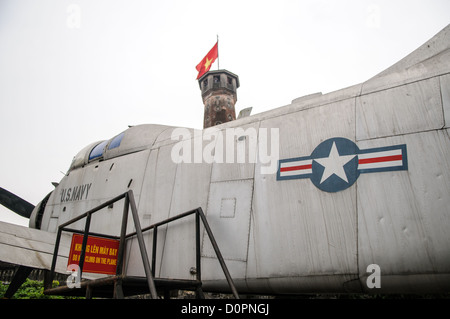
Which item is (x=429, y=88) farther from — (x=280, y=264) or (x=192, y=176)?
(x=192, y=176)

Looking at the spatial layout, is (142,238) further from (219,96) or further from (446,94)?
(219,96)

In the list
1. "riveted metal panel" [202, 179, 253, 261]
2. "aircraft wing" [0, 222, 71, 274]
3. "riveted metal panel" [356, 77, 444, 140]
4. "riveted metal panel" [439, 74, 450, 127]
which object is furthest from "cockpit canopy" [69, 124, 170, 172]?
"riveted metal panel" [439, 74, 450, 127]

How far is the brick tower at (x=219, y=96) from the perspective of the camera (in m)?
26.5

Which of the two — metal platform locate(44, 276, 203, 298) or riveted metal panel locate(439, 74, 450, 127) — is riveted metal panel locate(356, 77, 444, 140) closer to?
riveted metal panel locate(439, 74, 450, 127)

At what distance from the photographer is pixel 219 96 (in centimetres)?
2702

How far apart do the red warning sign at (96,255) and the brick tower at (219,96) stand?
2273cm

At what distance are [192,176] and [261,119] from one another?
1.20m

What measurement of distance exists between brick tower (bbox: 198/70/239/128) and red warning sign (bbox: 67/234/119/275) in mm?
22729

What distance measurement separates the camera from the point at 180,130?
4.77 metres

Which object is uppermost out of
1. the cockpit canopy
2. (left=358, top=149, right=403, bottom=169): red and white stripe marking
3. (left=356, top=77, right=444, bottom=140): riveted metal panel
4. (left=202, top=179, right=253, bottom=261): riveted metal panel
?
the cockpit canopy

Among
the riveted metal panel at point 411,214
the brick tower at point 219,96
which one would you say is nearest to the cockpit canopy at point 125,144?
the riveted metal panel at point 411,214

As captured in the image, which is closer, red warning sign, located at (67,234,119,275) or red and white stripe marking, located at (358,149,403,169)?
red and white stripe marking, located at (358,149,403,169)

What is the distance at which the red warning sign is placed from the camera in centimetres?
343

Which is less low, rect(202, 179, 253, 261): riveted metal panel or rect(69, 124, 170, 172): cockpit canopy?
rect(69, 124, 170, 172): cockpit canopy
